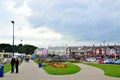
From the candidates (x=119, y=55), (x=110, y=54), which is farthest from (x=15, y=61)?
(x=110, y=54)

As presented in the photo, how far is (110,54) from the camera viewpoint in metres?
162

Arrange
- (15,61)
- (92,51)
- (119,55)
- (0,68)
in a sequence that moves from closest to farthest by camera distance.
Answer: (0,68) → (15,61) → (119,55) → (92,51)

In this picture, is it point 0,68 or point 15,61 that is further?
point 15,61

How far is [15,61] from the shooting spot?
34.7 metres

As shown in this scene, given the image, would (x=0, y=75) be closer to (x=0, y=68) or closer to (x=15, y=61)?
(x=0, y=68)

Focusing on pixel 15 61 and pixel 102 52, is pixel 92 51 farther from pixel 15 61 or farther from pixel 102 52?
pixel 15 61

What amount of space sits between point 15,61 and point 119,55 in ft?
389

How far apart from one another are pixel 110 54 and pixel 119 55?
13.5 m

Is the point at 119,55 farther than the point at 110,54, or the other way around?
the point at 110,54

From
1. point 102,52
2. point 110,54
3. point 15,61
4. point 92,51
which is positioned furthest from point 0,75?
point 92,51

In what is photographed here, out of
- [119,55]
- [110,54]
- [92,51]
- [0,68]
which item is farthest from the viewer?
[92,51]

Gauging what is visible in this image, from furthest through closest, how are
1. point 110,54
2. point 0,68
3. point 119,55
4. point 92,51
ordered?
point 92,51 < point 110,54 < point 119,55 < point 0,68

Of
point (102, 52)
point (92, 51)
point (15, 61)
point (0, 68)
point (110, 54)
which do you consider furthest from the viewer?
point (92, 51)

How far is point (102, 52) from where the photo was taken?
182 meters
